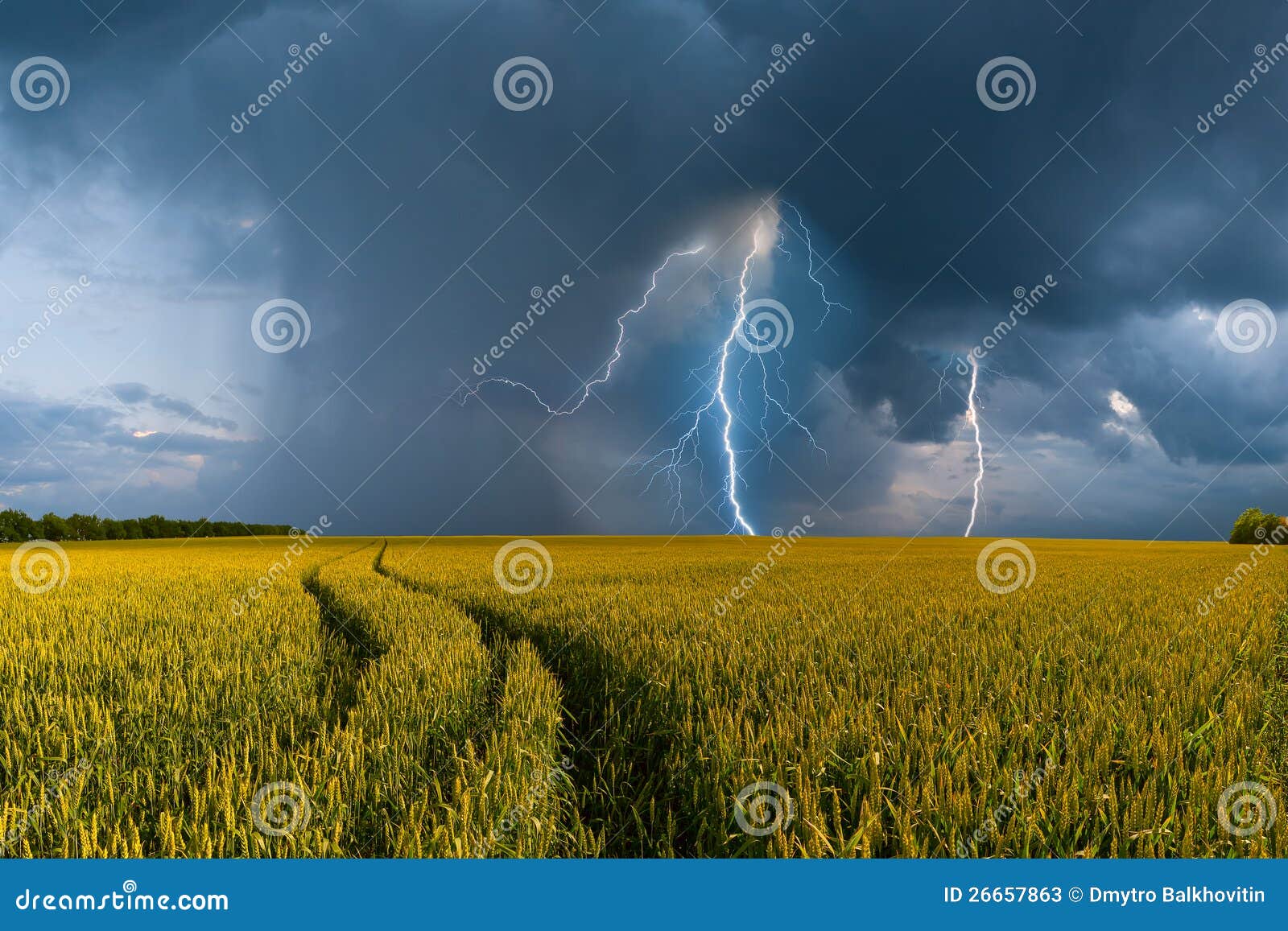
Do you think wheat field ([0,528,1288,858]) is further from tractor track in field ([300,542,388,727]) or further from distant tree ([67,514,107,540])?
distant tree ([67,514,107,540])

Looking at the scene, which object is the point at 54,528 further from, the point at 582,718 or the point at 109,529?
the point at 582,718

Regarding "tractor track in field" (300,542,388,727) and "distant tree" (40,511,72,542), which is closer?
"tractor track in field" (300,542,388,727)

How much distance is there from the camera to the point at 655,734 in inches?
218

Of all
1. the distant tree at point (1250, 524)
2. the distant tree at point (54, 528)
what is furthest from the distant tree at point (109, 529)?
the distant tree at point (1250, 524)

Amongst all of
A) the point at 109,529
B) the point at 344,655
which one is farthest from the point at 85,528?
the point at 344,655

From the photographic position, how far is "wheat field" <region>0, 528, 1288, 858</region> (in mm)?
3656

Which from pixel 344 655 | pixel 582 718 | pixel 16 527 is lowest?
pixel 582 718

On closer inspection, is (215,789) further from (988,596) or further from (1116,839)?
(988,596)

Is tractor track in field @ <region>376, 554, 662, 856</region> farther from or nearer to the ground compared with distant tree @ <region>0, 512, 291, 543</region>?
nearer to the ground

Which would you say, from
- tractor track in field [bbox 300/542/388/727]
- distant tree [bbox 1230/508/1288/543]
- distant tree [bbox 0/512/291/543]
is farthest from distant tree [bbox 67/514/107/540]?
distant tree [bbox 1230/508/1288/543]

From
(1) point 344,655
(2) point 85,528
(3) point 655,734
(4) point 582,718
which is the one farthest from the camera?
(2) point 85,528

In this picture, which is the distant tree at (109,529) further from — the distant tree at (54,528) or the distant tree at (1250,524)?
the distant tree at (1250,524)

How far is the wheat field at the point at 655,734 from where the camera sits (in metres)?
3.66

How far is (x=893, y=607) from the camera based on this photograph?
11.0m
